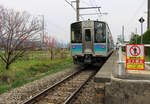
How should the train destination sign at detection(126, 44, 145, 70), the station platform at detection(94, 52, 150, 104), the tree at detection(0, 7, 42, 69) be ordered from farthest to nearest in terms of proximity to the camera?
1. the tree at detection(0, 7, 42, 69)
2. the train destination sign at detection(126, 44, 145, 70)
3. the station platform at detection(94, 52, 150, 104)

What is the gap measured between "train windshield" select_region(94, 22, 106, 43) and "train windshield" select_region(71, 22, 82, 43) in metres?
1.08

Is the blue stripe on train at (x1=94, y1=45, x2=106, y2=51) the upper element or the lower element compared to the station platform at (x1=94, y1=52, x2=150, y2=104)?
upper

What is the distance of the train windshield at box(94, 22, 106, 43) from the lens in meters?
9.56

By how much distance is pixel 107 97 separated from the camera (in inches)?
136

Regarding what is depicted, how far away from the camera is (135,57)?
11.2 feet

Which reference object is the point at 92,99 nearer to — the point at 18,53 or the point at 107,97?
the point at 107,97

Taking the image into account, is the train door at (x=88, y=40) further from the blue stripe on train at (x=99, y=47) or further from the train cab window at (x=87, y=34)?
the blue stripe on train at (x=99, y=47)

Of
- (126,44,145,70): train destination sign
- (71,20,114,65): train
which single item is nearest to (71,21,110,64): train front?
(71,20,114,65): train

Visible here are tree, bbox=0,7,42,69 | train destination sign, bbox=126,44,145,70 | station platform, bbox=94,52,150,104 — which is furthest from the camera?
tree, bbox=0,7,42,69

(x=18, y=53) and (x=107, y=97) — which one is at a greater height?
(x=18, y=53)

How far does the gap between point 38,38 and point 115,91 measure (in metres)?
6.54

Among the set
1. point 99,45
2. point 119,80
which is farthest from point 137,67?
point 99,45

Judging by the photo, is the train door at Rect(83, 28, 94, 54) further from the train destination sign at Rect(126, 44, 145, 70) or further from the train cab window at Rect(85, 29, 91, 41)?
the train destination sign at Rect(126, 44, 145, 70)

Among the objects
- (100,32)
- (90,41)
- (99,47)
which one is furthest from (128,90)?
(100,32)
